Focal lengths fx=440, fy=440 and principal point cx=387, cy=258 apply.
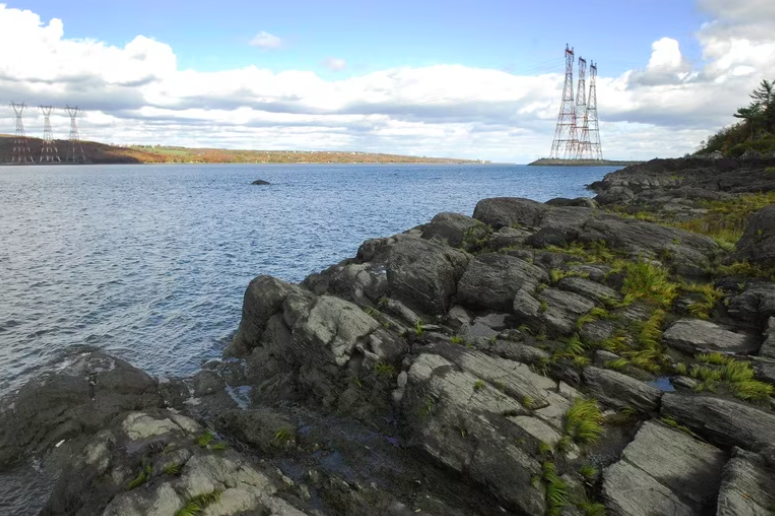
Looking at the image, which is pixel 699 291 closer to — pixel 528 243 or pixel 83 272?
pixel 528 243

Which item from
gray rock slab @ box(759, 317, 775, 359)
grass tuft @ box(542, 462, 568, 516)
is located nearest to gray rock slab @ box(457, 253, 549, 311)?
gray rock slab @ box(759, 317, 775, 359)

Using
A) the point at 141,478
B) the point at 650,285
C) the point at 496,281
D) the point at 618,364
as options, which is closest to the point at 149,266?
the point at 141,478

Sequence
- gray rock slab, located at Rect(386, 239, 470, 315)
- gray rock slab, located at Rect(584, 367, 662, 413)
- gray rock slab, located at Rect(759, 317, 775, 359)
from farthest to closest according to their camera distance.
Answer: gray rock slab, located at Rect(386, 239, 470, 315), gray rock slab, located at Rect(759, 317, 775, 359), gray rock slab, located at Rect(584, 367, 662, 413)

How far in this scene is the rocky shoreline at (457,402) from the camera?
10.2m

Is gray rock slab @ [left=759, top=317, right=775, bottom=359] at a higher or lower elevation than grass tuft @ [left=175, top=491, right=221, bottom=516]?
higher

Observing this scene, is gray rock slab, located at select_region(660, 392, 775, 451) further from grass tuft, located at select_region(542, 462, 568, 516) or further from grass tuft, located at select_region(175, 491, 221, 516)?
grass tuft, located at select_region(175, 491, 221, 516)

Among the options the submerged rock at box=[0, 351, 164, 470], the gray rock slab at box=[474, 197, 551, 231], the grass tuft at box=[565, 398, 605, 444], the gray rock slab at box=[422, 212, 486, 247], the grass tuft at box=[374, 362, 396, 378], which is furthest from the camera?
the gray rock slab at box=[474, 197, 551, 231]

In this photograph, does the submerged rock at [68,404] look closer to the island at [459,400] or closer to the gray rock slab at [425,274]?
the island at [459,400]

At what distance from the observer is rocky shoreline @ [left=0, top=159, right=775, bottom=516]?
10.2m

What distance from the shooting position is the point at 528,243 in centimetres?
2491

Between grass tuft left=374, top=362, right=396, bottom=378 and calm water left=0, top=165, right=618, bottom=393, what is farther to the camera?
calm water left=0, top=165, right=618, bottom=393

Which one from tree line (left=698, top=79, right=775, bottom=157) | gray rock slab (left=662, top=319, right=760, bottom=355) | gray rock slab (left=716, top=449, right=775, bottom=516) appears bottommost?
gray rock slab (left=716, top=449, right=775, bottom=516)

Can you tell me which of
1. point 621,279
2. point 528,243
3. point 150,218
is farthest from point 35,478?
point 150,218

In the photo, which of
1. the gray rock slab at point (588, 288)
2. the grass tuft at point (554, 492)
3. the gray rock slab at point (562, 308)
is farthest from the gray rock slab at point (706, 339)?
the grass tuft at point (554, 492)
